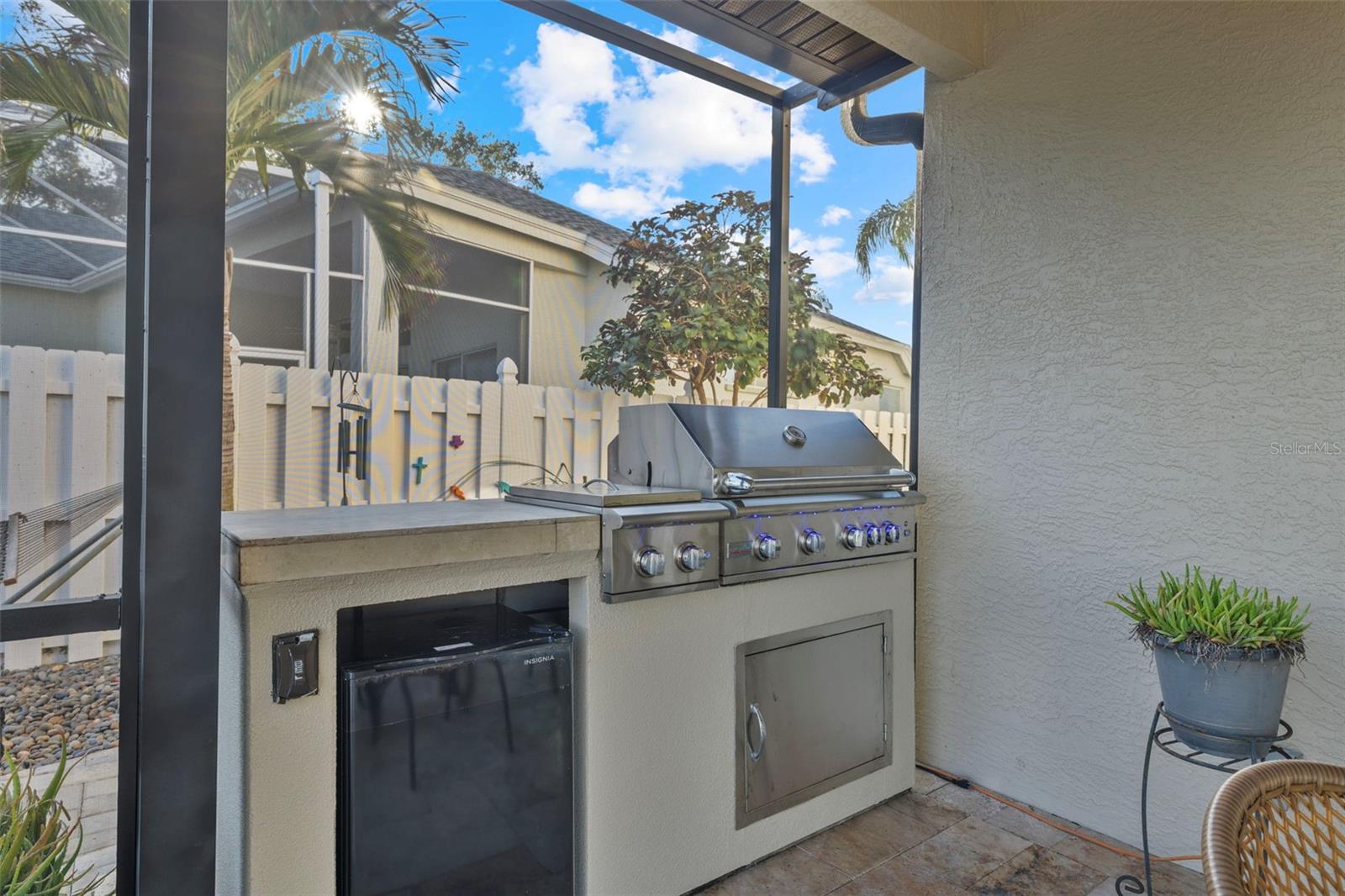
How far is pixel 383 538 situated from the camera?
166 cm

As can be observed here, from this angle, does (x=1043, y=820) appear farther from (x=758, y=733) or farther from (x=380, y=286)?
(x=380, y=286)

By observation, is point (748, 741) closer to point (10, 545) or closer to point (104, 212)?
point (10, 545)

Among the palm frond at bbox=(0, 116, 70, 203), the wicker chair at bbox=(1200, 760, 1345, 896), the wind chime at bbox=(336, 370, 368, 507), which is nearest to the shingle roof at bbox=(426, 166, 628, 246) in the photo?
the wind chime at bbox=(336, 370, 368, 507)

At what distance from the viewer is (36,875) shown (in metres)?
1.55

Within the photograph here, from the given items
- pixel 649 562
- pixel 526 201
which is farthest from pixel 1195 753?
pixel 526 201

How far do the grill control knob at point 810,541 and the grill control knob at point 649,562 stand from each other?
576mm

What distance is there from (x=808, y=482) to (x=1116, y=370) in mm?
1144

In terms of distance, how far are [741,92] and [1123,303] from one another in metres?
1.82

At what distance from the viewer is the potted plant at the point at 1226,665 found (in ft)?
6.15

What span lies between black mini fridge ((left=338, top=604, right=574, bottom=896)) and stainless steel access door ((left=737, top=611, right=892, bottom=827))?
63 cm

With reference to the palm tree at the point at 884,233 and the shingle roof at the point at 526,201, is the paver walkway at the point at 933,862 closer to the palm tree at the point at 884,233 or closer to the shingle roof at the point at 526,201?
the palm tree at the point at 884,233

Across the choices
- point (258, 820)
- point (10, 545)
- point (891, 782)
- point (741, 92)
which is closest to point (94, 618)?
point (10, 545)

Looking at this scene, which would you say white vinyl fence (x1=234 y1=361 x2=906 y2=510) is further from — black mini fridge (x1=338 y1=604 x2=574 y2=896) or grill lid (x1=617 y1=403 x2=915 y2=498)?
black mini fridge (x1=338 y1=604 x2=574 y2=896)

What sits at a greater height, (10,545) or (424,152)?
(424,152)
